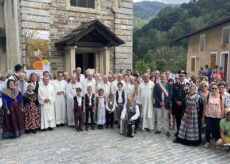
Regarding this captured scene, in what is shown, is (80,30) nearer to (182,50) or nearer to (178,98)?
(178,98)

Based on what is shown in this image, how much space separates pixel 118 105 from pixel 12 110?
10.2 ft

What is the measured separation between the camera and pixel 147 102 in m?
6.90

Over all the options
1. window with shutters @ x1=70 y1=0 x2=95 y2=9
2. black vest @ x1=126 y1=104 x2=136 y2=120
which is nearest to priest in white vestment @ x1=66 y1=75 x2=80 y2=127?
black vest @ x1=126 y1=104 x2=136 y2=120

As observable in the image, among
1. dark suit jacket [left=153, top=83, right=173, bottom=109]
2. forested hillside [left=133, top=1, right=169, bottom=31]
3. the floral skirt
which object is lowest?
the floral skirt

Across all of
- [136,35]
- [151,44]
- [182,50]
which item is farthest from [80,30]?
[136,35]

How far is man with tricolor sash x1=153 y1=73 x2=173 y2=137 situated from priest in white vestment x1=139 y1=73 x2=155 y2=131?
0.60 ft

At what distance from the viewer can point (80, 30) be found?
397 inches

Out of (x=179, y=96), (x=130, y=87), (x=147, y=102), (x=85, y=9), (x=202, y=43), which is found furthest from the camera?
(x=202, y=43)

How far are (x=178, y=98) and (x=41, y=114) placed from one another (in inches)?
161

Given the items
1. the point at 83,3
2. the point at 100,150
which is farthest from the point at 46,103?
the point at 83,3

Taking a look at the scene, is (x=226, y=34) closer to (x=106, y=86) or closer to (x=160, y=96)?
(x=106, y=86)

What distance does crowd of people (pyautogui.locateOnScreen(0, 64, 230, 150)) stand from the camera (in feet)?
18.7

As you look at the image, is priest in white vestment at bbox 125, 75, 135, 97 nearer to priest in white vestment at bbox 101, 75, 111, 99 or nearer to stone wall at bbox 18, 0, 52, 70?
priest in white vestment at bbox 101, 75, 111, 99

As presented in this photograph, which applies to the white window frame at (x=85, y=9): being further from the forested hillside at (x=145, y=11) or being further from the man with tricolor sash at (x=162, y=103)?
the forested hillside at (x=145, y=11)
